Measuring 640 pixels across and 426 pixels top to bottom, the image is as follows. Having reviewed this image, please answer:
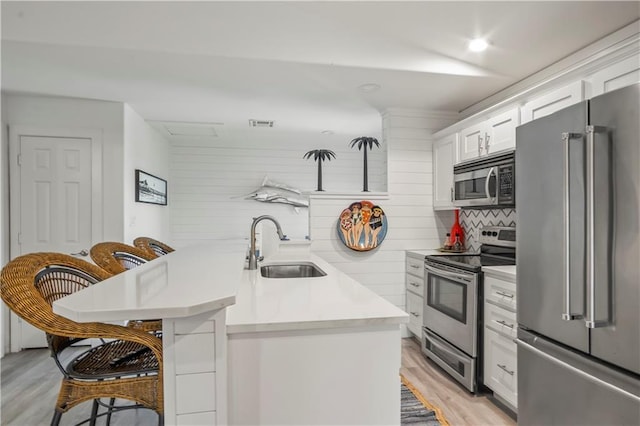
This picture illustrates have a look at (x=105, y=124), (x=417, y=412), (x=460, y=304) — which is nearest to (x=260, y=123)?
(x=105, y=124)

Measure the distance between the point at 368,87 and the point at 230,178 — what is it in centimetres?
290

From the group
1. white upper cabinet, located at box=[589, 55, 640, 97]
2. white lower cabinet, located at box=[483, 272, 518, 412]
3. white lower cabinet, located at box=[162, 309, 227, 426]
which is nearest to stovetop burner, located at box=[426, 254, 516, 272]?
white lower cabinet, located at box=[483, 272, 518, 412]

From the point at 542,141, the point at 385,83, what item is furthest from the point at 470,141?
the point at 542,141

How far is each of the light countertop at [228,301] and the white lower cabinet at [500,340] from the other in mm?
1116

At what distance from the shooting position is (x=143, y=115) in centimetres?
381

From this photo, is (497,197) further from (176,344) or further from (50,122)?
(50,122)

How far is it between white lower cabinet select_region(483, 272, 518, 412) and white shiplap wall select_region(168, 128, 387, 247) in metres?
2.86

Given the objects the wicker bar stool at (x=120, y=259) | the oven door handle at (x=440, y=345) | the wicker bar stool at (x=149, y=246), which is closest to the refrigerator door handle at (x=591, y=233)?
the oven door handle at (x=440, y=345)

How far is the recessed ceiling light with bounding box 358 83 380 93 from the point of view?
288 cm

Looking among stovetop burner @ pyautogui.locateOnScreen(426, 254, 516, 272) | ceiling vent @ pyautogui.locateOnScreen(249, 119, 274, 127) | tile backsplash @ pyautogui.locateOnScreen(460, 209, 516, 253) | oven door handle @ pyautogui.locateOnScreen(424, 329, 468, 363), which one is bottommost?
oven door handle @ pyautogui.locateOnScreen(424, 329, 468, 363)

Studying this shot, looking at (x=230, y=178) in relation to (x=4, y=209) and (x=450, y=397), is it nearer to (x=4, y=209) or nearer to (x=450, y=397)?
(x=4, y=209)

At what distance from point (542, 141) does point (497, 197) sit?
101 centimetres

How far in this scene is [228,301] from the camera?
955 mm

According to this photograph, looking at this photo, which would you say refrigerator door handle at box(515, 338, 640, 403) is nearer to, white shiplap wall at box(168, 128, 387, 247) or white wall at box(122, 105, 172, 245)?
white shiplap wall at box(168, 128, 387, 247)
